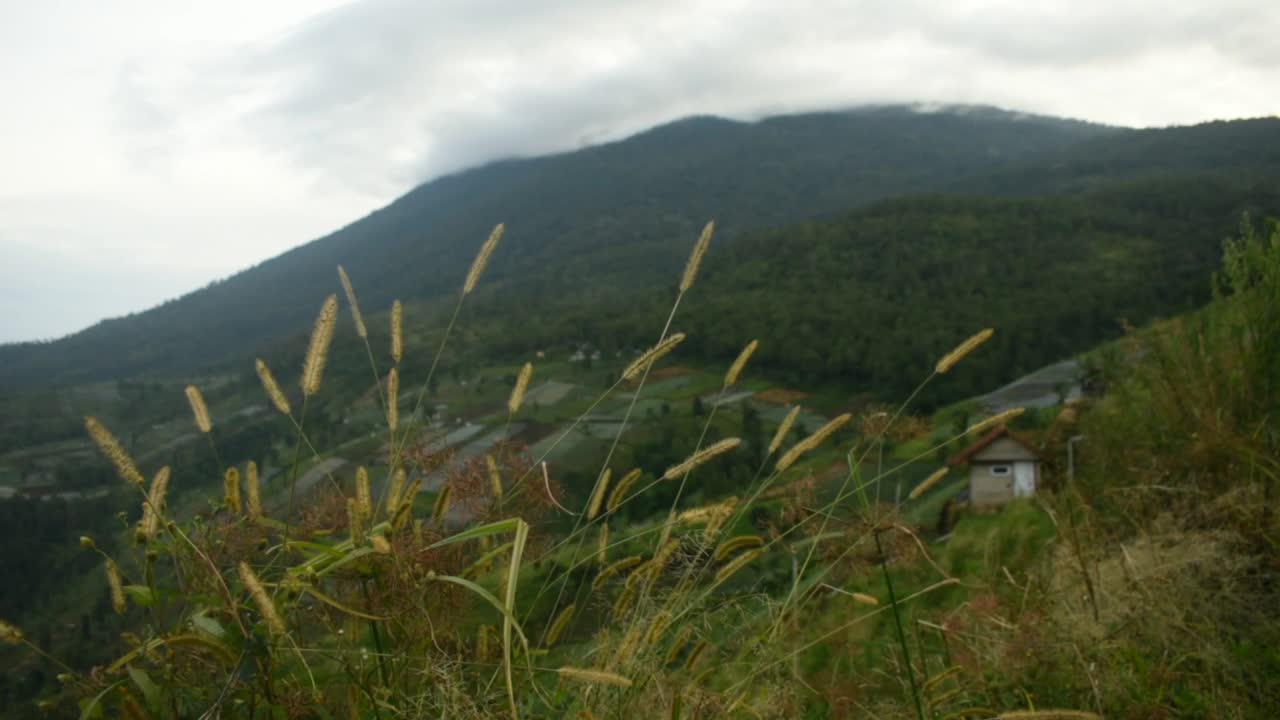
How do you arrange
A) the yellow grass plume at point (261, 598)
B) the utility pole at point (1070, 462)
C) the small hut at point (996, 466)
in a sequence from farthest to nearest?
the small hut at point (996, 466) < the utility pole at point (1070, 462) < the yellow grass plume at point (261, 598)

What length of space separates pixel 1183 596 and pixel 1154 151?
191492mm

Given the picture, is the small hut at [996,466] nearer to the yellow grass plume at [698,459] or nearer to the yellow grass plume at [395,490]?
the yellow grass plume at [698,459]

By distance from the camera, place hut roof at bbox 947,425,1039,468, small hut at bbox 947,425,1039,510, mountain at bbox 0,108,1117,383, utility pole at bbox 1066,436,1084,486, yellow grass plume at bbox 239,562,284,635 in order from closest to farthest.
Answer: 1. yellow grass plume at bbox 239,562,284,635
2. utility pole at bbox 1066,436,1084,486
3. hut roof at bbox 947,425,1039,468
4. small hut at bbox 947,425,1039,510
5. mountain at bbox 0,108,1117,383

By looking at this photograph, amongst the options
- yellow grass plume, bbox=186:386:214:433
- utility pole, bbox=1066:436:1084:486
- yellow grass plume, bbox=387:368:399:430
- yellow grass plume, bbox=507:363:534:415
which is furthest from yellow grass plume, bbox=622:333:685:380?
utility pole, bbox=1066:436:1084:486

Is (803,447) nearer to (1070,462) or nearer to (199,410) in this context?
(199,410)

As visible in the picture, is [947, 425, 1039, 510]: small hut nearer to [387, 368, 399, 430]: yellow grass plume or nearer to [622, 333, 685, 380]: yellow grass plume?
[622, 333, 685, 380]: yellow grass plume

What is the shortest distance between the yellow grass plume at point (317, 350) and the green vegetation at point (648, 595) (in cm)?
4

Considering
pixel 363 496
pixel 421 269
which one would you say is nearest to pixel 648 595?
pixel 363 496

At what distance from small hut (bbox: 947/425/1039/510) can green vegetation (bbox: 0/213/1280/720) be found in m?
12.8

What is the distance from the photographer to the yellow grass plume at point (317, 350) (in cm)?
133

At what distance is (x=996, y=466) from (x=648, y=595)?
17201 mm

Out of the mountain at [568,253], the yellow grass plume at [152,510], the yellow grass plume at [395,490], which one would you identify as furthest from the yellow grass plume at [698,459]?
the mountain at [568,253]

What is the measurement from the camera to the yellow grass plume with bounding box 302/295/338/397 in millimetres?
1333

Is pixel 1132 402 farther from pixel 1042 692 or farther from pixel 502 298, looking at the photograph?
pixel 502 298
